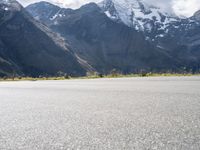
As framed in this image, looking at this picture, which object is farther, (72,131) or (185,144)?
(72,131)

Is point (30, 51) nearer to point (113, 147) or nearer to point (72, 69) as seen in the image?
point (72, 69)

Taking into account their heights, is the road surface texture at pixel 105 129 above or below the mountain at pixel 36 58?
below

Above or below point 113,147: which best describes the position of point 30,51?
above

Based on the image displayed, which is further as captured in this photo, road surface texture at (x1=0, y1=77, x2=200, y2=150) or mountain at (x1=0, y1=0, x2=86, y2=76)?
mountain at (x1=0, y1=0, x2=86, y2=76)

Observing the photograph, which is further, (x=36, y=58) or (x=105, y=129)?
(x=36, y=58)

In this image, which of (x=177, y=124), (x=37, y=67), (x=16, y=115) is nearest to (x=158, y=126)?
(x=177, y=124)

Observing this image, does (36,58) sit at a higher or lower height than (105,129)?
higher

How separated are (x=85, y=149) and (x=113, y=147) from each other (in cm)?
24

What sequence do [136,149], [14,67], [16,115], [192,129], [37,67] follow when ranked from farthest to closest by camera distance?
1. [37,67]
2. [14,67]
3. [16,115]
4. [192,129]
5. [136,149]

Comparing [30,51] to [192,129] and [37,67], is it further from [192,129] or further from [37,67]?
[192,129]

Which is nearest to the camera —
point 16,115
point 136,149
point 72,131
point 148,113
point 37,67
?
point 136,149

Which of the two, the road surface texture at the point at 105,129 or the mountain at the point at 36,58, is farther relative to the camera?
the mountain at the point at 36,58

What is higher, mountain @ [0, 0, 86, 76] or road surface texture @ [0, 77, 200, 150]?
mountain @ [0, 0, 86, 76]

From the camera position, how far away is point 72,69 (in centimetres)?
18575
